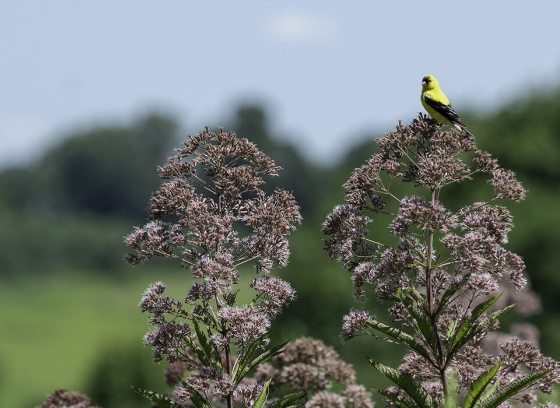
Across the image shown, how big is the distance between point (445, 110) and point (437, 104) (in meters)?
0.23

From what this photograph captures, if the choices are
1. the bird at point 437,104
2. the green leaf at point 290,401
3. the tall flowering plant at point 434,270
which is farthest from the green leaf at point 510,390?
the bird at point 437,104

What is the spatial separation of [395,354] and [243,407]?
193ft

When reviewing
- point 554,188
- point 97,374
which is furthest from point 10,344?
point 554,188

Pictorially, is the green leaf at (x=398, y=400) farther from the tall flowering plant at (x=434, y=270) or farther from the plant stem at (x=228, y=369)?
the plant stem at (x=228, y=369)

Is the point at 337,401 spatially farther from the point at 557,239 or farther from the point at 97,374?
the point at 97,374

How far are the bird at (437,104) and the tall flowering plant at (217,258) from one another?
2.01 metres

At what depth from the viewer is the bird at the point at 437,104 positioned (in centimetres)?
1417

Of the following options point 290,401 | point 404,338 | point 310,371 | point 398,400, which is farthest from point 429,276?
point 310,371

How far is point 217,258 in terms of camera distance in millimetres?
12828

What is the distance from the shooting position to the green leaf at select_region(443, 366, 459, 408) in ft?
39.4

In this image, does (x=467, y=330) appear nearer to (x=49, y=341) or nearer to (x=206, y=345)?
(x=206, y=345)

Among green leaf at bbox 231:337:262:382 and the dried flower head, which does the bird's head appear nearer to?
green leaf at bbox 231:337:262:382

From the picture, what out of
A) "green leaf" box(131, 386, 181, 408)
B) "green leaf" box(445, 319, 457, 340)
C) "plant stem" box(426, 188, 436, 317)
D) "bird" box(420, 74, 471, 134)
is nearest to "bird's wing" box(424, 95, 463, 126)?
"bird" box(420, 74, 471, 134)

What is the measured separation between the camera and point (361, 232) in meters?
13.2
